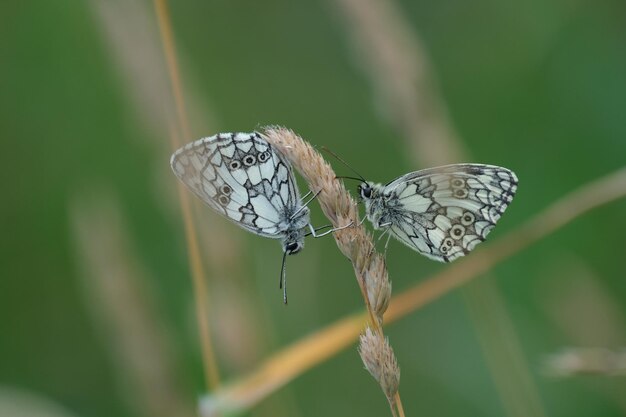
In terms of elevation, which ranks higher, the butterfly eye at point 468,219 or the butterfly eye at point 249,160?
the butterfly eye at point 249,160

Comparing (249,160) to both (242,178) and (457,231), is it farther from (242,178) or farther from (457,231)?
(457,231)

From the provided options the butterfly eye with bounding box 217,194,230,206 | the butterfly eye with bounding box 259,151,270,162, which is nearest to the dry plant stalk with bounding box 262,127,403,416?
the butterfly eye with bounding box 259,151,270,162

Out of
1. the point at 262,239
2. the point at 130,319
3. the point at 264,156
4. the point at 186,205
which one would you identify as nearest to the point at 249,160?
the point at 264,156

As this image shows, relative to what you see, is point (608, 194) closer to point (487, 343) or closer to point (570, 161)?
point (487, 343)

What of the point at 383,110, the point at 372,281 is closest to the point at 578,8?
the point at 383,110

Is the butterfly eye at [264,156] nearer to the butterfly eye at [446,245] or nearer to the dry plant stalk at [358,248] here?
the dry plant stalk at [358,248]

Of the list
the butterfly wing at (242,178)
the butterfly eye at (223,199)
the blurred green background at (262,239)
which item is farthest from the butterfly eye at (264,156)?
the blurred green background at (262,239)
